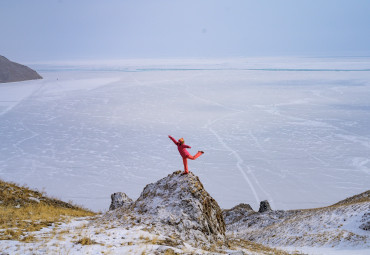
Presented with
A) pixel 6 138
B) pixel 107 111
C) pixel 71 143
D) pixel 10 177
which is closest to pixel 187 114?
pixel 107 111

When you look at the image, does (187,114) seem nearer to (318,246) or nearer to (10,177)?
(10,177)

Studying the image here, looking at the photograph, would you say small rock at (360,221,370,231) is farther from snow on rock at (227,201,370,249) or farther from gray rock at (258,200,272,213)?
gray rock at (258,200,272,213)

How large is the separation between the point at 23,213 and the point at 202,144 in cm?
2726

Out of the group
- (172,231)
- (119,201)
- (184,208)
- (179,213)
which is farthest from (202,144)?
(172,231)

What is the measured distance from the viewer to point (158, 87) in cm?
8531

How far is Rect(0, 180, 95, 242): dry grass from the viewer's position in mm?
9883

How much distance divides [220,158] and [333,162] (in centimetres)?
988

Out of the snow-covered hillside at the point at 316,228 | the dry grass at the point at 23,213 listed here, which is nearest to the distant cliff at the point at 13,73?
the dry grass at the point at 23,213

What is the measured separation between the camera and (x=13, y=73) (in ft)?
354

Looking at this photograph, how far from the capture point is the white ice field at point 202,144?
28.8 metres

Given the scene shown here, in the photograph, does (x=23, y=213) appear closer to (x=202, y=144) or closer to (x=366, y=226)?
(x=366, y=226)

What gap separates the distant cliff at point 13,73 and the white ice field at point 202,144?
1466 inches

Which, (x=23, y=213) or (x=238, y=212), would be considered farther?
(x=238, y=212)

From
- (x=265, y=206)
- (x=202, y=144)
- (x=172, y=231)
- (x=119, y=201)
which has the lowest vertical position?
(x=265, y=206)
